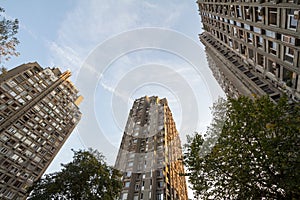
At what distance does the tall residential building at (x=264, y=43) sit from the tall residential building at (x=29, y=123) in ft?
133

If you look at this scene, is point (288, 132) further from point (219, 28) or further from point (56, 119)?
point (56, 119)

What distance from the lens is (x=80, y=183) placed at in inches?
653

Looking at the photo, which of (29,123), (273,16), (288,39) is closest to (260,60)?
(273,16)

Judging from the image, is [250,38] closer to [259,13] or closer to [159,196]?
[259,13]

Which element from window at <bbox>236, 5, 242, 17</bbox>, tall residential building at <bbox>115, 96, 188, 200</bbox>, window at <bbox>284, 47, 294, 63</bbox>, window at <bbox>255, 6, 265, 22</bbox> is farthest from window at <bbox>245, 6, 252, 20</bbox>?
tall residential building at <bbox>115, 96, 188, 200</bbox>

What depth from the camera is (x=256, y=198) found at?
947 cm

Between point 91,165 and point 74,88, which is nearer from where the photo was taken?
point 91,165

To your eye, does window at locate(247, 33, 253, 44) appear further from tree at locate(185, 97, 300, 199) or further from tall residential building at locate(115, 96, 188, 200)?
tall residential building at locate(115, 96, 188, 200)

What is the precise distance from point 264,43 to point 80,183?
84.1ft

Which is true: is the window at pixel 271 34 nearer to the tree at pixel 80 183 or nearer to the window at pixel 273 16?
the window at pixel 273 16

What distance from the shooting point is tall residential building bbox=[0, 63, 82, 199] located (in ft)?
106

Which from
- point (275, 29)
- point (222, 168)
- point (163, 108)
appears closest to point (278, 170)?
point (222, 168)

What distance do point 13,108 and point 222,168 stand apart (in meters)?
43.3

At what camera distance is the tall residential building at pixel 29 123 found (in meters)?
32.3
